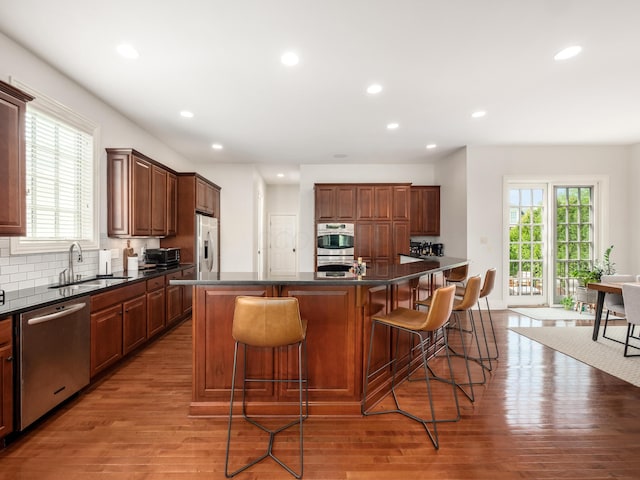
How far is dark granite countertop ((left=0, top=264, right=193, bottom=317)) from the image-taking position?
204 centimetres

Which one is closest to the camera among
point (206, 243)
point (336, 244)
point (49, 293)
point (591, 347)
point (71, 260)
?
point (49, 293)

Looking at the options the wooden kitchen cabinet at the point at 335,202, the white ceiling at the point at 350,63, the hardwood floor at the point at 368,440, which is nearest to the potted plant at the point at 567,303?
the white ceiling at the point at 350,63

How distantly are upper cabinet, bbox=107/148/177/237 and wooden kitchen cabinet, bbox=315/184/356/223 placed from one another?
2.96 meters

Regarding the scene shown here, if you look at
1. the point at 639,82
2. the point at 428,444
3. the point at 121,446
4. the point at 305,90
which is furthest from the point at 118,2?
the point at 639,82

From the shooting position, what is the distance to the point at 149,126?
4.54 metres

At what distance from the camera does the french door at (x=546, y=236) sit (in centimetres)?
571

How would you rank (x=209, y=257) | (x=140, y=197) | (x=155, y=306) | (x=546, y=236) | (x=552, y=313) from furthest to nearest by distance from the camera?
1. (x=546, y=236)
2. (x=209, y=257)
3. (x=552, y=313)
4. (x=140, y=197)
5. (x=155, y=306)

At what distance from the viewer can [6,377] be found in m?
1.91

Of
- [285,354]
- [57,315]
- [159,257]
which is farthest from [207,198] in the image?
[285,354]

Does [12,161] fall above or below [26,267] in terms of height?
above

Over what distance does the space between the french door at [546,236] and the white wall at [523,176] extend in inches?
9.8

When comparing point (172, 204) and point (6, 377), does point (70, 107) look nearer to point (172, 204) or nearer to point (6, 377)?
point (172, 204)

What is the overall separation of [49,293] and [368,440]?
2.62 m

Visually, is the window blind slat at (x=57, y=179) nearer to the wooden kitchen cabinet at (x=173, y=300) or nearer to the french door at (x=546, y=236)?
the wooden kitchen cabinet at (x=173, y=300)
